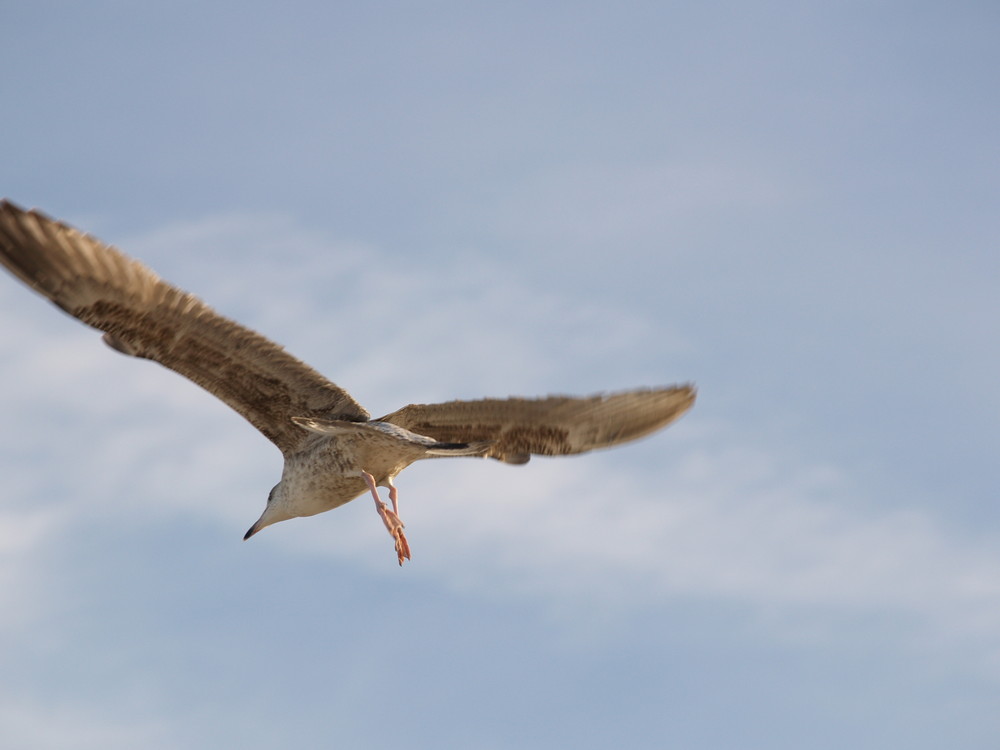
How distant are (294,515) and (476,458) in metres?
2.13

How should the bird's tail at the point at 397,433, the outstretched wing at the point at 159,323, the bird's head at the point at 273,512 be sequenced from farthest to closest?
the bird's head at the point at 273,512
the outstretched wing at the point at 159,323
the bird's tail at the point at 397,433

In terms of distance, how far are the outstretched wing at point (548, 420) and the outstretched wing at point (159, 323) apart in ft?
2.79

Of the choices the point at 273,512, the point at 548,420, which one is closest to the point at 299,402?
the point at 273,512

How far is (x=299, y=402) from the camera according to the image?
12672 millimetres

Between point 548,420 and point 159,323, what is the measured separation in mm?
3670

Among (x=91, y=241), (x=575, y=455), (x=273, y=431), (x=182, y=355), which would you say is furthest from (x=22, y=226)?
(x=575, y=455)

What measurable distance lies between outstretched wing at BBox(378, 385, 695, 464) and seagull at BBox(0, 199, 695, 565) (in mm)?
12

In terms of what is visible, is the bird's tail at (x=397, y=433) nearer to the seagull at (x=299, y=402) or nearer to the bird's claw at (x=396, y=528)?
the seagull at (x=299, y=402)

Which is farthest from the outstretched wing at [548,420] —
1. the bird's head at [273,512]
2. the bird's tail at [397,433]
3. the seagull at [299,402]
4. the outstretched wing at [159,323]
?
the bird's head at [273,512]

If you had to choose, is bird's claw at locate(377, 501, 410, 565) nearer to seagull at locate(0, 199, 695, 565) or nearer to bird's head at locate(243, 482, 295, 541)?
seagull at locate(0, 199, 695, 565)

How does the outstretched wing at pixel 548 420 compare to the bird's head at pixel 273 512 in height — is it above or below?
above

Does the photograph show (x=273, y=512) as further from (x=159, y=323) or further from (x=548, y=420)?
(x=548, y=420)

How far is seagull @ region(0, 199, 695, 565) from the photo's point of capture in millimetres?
11617

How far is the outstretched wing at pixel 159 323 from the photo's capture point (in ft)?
38.1
